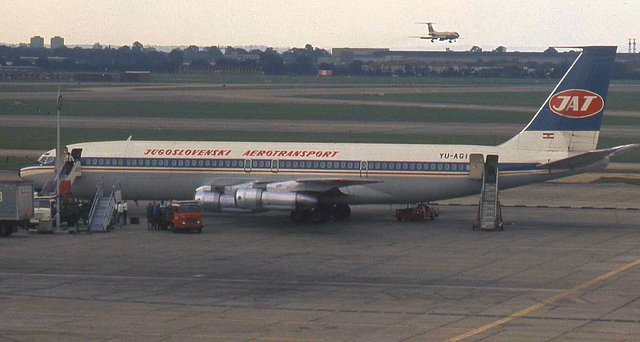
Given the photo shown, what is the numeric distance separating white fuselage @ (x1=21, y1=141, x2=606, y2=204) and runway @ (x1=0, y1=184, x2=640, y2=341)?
2.21m

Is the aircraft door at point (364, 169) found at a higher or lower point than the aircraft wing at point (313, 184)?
higher

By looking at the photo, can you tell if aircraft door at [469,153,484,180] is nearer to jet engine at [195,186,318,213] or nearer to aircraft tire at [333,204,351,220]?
aircraft tire at [333,204,351,220]

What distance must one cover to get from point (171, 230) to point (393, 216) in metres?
13.2

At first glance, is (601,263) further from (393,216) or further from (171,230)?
(171,230)

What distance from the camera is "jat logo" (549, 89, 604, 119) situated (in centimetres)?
5562

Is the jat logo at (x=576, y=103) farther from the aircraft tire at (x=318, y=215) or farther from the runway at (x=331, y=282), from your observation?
the aircraft tire at (x=318, y=215)

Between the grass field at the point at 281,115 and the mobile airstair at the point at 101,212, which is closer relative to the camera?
the mobile airstair at the point at 101,212

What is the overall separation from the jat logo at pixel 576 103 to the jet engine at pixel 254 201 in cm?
1403

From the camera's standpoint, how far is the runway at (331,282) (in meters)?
31.5

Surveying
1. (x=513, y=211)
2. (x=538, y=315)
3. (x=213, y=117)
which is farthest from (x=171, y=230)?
(x=213, y=117)

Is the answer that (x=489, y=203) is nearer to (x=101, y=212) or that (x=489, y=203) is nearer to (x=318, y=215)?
(x=318, y=215)

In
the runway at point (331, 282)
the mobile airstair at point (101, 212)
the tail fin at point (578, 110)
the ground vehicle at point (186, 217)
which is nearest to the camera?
the runway at point (331, 282)

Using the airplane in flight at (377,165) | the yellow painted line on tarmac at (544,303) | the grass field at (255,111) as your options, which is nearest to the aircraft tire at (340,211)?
the airplane in flight at (377,165)

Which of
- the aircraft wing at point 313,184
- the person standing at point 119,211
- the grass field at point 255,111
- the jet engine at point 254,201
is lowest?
the grass field at point 255,111
